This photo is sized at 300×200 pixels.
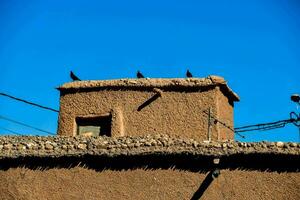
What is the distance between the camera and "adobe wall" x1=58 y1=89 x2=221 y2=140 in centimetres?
1634

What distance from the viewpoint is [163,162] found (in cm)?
1050

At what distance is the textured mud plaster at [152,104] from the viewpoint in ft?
53.8

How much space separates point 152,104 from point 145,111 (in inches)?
12.9

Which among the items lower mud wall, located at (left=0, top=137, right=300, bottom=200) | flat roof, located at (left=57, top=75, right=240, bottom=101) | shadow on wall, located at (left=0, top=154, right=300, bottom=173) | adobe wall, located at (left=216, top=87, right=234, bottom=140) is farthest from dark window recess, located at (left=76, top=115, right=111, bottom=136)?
shadow on wall, located at (left=0, top=154, right=300, bottom=173)

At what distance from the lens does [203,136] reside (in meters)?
16.0

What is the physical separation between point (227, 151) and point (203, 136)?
589 cm

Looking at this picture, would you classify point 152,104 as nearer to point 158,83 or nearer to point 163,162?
point 158,83

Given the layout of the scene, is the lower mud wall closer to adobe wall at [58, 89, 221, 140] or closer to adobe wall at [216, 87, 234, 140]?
adobe wall at [58, 89, 221, 140]

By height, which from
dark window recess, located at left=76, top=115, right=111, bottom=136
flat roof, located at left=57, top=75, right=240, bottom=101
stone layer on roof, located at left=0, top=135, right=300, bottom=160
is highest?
flat roof, located at left=57, top=75, right=240, bottom=101

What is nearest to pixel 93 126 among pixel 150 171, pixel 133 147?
pixel 133 147

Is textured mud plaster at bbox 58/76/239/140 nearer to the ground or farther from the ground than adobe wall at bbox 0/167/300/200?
farther from the ground

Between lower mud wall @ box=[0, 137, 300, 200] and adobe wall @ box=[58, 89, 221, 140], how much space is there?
5424 millimetres

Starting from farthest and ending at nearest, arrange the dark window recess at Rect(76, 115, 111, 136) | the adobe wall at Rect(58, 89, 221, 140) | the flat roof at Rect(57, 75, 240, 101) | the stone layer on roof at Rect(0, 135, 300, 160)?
the dark window recess at Rect(76, 115, 111, 136), the flat roof at Rect(57, 75, 240, 101), the adobe wall at Rect(58, 89, 221, 140), the stone layer on roof at Rect(0, 135, 300, 160)

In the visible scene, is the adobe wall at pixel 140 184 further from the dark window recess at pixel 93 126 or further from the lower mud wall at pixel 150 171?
the dark window recess at pixel 93 126
